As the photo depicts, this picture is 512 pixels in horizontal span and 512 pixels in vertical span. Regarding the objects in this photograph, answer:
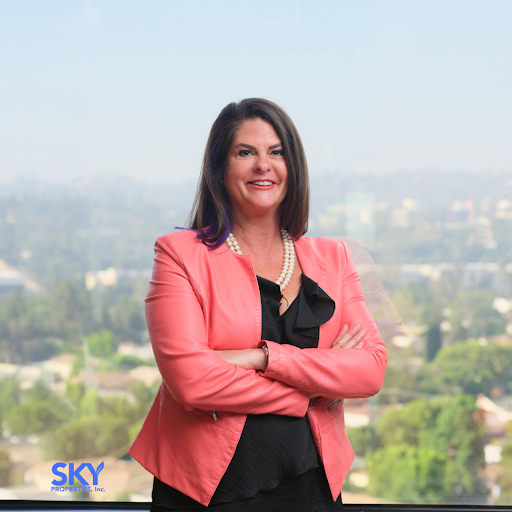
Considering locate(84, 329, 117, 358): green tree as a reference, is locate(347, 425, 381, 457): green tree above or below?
below

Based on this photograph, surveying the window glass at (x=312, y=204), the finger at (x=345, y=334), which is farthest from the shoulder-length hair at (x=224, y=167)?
the window glass at (x=312, y=204)

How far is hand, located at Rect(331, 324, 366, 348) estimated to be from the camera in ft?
4.27

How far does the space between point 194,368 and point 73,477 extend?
1.84 meters

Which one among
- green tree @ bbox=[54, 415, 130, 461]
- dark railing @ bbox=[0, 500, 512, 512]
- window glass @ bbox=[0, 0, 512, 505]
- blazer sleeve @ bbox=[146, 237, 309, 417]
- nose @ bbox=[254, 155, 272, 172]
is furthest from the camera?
green tree @ bbox=[54, 415, 130, 461]

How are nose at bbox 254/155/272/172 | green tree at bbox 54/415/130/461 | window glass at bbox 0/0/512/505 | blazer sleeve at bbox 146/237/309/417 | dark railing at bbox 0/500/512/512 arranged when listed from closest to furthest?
blazer sleeve at bbox 146/237/309/417
nose at bbox 254/155/272/172
dark railing at bbox 0/500/512/512
window glass at bbox 0/0/512/505
green tree at bbox 54/415/130/461

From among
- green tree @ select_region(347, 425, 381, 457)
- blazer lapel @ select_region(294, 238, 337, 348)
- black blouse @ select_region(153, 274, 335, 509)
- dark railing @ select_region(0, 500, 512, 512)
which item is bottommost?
dark railing @ select_region(0, 500, 512, 512)

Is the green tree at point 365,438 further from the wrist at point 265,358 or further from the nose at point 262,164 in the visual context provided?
the nose at point 262,164

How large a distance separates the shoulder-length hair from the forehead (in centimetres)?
1

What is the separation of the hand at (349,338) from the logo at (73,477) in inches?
72.0

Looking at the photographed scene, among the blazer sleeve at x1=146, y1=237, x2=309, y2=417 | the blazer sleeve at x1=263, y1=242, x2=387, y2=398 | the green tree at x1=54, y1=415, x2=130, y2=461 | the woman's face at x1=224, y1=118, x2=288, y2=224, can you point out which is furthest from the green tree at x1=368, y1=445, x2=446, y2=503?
the woman's face at x1=224, y1=118, x2=288, y2=224

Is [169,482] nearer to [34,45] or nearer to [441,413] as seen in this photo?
[441,413]

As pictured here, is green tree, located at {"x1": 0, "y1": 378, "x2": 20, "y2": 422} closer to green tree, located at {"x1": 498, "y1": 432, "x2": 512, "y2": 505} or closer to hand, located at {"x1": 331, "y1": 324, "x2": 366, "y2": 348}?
hand, located at {"x1": 331, "y1": 324, "x2": 366, "y2": 348}

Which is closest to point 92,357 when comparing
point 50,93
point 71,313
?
point 71,313

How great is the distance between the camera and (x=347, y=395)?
1234 millimetres
